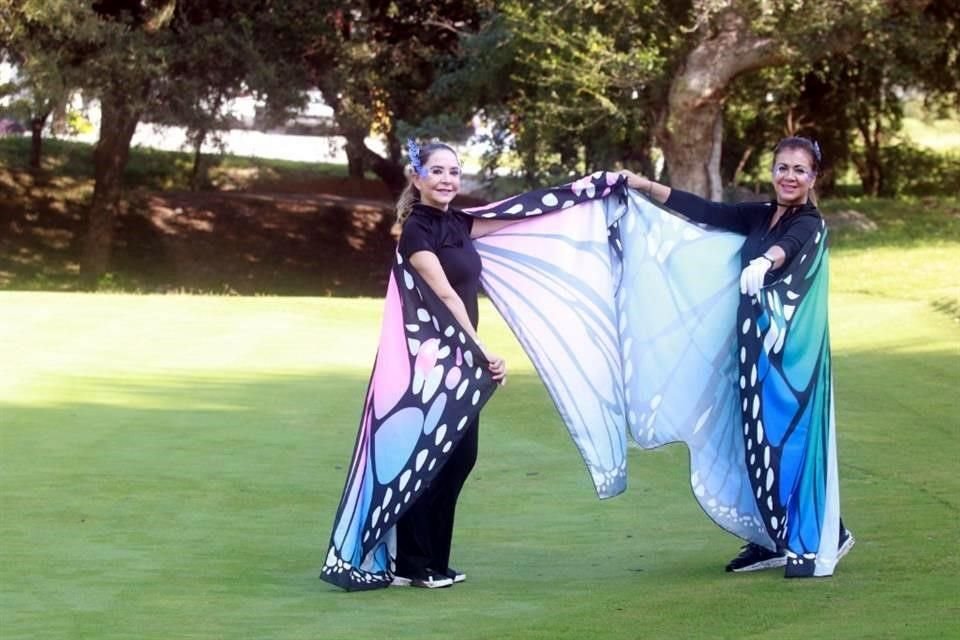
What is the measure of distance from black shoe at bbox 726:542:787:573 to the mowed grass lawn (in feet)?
0.57

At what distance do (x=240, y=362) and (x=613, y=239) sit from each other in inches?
350

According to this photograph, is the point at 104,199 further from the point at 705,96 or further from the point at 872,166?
the point at 872,166

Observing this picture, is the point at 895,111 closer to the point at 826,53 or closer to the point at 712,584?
the point at 826,53

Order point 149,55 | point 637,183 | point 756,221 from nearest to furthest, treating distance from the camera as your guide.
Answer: point 756,221
point 637,183
point 149,55

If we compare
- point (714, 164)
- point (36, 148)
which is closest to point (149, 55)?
point (714, 164)

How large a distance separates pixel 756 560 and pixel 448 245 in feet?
6.26

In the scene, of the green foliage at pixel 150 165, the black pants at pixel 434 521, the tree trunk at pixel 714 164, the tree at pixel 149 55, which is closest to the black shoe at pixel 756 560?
the black pants at pixel 434 521

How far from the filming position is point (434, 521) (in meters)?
7.02

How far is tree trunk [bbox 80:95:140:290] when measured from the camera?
1224 inches

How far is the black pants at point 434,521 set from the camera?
6973mm

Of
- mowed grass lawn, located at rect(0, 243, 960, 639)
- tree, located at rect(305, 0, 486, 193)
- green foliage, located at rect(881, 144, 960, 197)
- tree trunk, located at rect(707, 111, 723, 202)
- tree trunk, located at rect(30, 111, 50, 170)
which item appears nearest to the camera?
mowed grass lawn, located at rect(0, 243, 960, 639)

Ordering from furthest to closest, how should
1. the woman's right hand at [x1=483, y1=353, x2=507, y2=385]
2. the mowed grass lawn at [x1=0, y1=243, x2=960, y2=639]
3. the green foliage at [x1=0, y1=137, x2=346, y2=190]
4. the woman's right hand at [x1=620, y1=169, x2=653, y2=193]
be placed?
1. the green foliage at [x1=0, y1=137, x2=346, y2=190]
2. the woman's right hand at [x1=620, y1=169, x2=653, y2=193]
3. the woman's right hand at [x1=483, y1=353, x2=507, y2=385]
4. the mowed grass lawn at [x1=0, y1=243, x2=960, y2=639]

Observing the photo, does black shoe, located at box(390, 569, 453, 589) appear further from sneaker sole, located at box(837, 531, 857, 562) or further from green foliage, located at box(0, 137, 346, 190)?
green foliage, located at box(0, 137, 346, 190)

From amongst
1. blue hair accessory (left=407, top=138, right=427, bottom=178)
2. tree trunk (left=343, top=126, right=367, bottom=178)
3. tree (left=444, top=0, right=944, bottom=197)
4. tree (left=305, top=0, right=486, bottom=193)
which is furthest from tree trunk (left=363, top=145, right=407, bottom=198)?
blue hair accessory (left=407, top=138, right=427, bottom=178)
